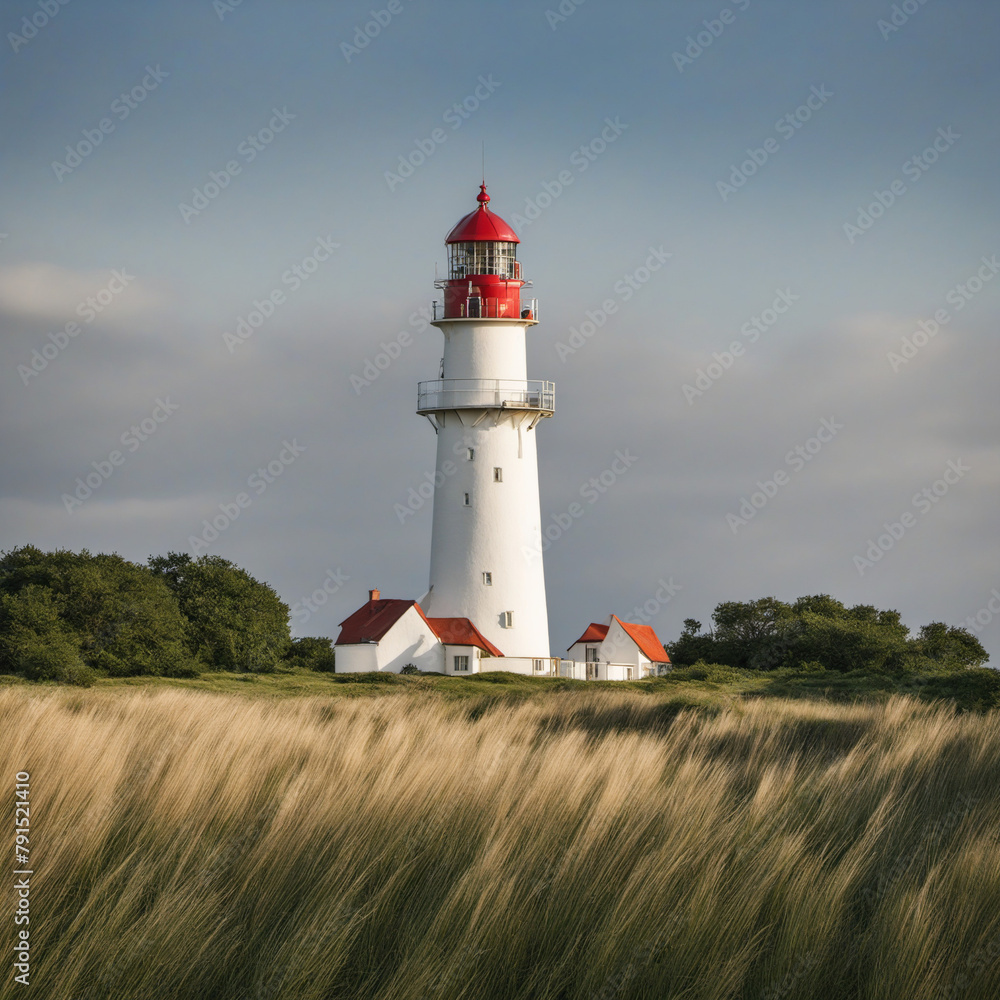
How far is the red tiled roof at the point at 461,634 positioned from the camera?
34906 mm

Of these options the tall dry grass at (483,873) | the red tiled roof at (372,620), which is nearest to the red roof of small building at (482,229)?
the red tiled roof at (372,620)

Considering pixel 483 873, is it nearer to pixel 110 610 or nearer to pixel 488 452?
pixel 110 610

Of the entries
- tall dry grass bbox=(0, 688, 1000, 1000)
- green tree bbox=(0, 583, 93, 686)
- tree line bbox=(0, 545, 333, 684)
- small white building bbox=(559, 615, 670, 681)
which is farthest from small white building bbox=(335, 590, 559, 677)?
tall dry grass bbox=(0, 688, 1000, 1000)

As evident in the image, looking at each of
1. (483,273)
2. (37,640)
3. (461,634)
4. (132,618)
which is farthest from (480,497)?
(37,640)

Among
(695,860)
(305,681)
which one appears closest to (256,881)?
(695,860)

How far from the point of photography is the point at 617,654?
4109cm

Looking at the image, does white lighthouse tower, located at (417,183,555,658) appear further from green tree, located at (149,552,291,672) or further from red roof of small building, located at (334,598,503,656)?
green tree, located at (149,552,291,672)

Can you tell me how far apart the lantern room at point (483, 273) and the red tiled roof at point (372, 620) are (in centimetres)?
875

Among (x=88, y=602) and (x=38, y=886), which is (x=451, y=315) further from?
(x=38, y=886)

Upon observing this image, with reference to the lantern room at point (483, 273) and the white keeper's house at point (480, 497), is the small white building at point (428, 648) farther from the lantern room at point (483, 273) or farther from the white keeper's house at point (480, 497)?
the lantern room at point (483, 273)

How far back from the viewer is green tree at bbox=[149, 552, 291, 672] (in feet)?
118

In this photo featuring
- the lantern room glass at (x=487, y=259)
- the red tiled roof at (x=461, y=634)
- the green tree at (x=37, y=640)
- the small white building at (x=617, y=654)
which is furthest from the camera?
the small white building at (x=617, y=654)

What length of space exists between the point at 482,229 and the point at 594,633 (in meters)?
14.5

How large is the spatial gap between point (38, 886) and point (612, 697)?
55.2 feet
